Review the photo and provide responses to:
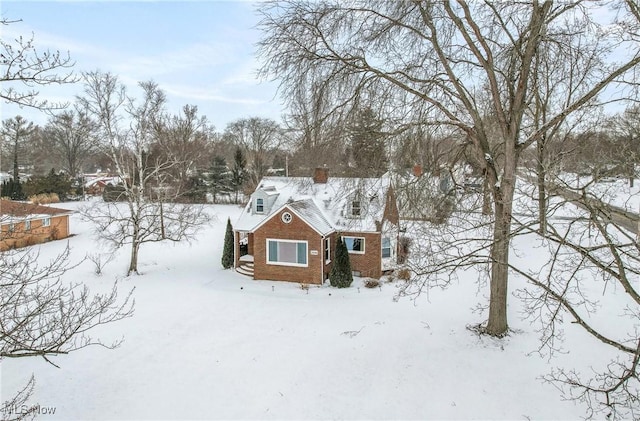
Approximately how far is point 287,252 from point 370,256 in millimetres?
3546

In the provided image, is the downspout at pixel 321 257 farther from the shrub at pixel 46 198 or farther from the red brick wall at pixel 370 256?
the shrub at pixel 46 198

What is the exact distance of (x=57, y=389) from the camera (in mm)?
8141

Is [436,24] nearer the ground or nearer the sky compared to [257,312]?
nearer the sky

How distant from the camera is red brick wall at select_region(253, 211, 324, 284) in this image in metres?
15.9

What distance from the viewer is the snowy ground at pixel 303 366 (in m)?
7.36

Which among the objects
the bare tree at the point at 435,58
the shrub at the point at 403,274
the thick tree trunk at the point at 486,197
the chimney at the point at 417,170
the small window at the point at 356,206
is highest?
the bare tree at the point at 435,58

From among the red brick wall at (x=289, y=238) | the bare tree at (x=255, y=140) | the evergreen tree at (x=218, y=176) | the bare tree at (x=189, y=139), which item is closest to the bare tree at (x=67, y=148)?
the bare tree at (x=189, y=139)

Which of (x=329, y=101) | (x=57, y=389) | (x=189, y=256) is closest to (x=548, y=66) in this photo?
(x=329, y=101)

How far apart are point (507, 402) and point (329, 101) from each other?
7.17 m

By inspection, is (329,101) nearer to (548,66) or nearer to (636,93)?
(548,66)

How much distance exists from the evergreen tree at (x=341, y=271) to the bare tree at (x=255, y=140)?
26.3 m

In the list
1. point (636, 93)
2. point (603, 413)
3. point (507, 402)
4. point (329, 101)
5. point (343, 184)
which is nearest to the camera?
point (603, 413)

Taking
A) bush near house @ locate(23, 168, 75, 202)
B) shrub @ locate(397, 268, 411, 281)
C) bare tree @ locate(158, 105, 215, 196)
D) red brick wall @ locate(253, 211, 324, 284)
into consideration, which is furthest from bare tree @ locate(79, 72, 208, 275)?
bush near house @ locate(23, 168, 75, 202)

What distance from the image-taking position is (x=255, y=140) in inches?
1980
